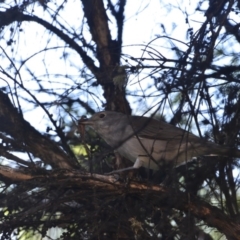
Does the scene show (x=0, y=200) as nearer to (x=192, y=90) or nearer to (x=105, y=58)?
(x=192, y=90)

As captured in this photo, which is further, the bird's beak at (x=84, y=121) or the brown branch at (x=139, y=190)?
the bird's beak at (x=84, y=121)

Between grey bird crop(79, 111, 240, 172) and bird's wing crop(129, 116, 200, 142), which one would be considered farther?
bird's wing crop(129, 116, 200, 142)

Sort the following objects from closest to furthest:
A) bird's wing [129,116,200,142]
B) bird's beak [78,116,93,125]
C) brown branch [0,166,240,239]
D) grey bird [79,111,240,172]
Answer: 1. brown branch [0,166,240,239]
2. grey bird [79,111,240,172]
3. bird's wing [129,116,200,142]
4. bird's beak [78,116,93,125]

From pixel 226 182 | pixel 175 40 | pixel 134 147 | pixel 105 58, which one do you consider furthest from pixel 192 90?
pixel 105 58

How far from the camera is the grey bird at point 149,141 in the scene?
463cm

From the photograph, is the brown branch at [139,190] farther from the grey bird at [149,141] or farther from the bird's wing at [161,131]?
the bird's wing at [161,131]

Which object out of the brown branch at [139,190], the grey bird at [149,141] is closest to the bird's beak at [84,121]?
the grey bird at [149,141]

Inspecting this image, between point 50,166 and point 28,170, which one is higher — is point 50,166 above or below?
above

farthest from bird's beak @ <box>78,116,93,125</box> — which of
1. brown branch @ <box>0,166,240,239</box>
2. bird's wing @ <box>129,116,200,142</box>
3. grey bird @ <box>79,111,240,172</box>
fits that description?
brown branch @ <box>0,166,240,239</box>

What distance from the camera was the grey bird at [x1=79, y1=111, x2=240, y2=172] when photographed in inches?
182

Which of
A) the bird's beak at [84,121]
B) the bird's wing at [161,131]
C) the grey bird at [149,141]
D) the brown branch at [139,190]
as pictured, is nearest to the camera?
the brown branch at [139,190]

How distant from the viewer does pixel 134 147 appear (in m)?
5.59

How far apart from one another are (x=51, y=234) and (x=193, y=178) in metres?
1.36

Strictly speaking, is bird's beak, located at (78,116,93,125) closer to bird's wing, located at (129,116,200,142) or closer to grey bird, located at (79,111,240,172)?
grey bird, located at (79,111,240,172)
